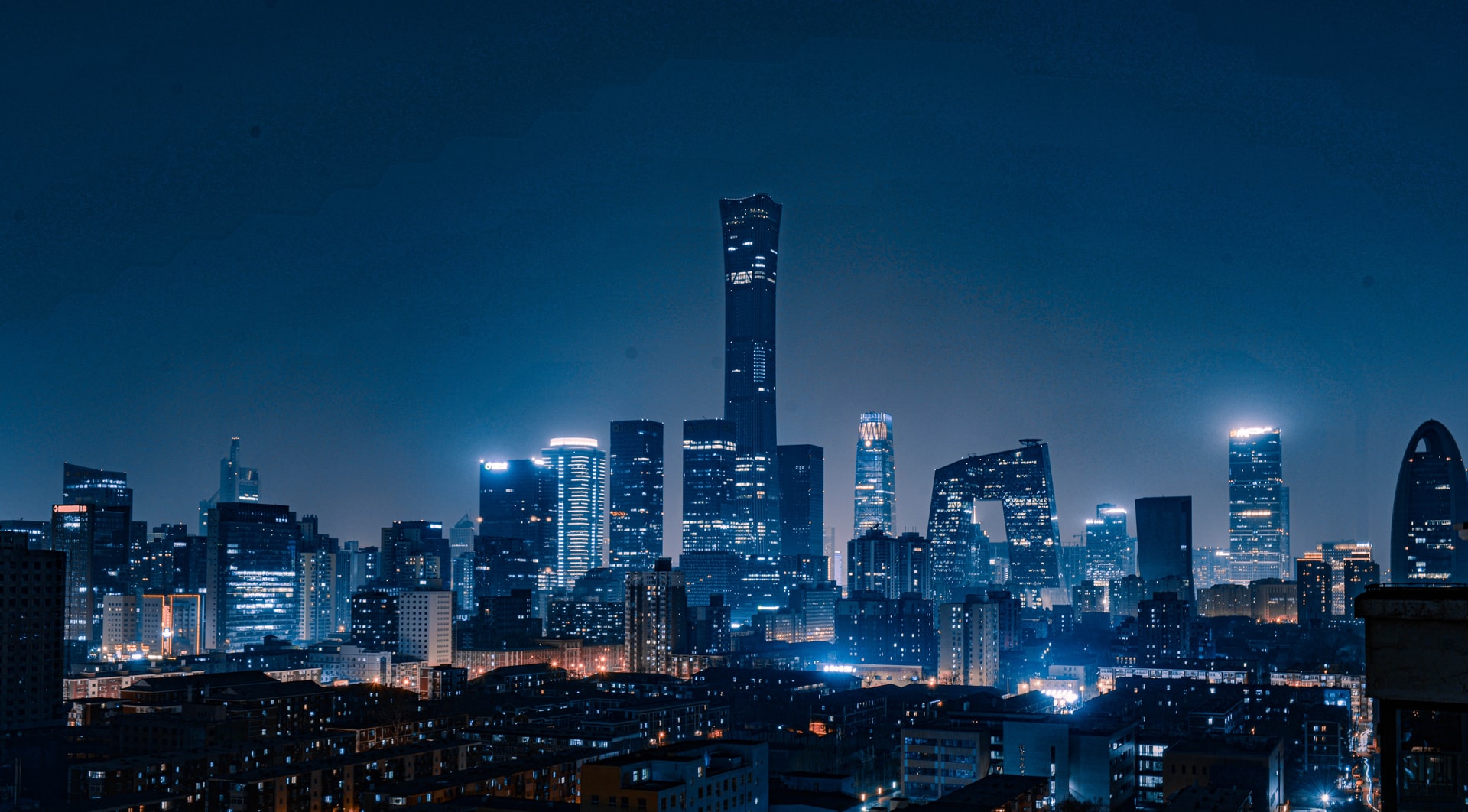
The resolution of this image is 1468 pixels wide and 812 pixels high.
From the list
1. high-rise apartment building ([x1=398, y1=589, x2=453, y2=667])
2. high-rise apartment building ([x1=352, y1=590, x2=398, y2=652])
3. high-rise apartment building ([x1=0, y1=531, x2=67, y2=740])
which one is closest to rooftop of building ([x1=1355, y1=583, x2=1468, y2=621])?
high-rise apartment building ([x1=0, y1=531, x2=67, y2=740])

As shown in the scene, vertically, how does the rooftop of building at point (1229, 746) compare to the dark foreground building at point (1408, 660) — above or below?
below

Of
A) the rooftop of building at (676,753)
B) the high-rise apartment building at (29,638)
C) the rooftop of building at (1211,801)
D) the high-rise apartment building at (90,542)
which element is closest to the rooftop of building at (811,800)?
the rooftop of building at (676,753)

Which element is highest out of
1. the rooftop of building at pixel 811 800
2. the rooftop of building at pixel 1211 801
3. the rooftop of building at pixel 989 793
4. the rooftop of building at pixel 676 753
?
the rooftop of building at pixel 676 753

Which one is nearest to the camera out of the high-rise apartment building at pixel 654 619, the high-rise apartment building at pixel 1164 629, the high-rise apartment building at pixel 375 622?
the high-rise apartment building at pixel 654 619

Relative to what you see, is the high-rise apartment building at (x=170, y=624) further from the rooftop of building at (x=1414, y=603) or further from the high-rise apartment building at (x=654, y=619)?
the rooftop of building at (x=1414, y=603)

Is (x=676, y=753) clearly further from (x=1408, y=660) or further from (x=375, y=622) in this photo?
(x=375, y=622)

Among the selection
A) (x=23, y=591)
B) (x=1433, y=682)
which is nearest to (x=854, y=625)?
(x=23, y=591)

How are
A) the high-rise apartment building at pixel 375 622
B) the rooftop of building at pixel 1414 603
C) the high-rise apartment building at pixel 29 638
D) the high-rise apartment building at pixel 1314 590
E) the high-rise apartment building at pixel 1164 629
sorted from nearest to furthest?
the rooftop of building at pixel 1414 603
the high-rise apartment building at pixel 29 638
the high-rise apartment building at pixel 1164 629
the high-rise apartment building at pixel 375 622
the high-rise apartment building at pixel 1314 590

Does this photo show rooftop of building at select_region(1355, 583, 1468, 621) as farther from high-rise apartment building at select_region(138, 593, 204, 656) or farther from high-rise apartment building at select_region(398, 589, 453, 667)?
high-rise apartment building at select_region(138, 593, 204, 656)
